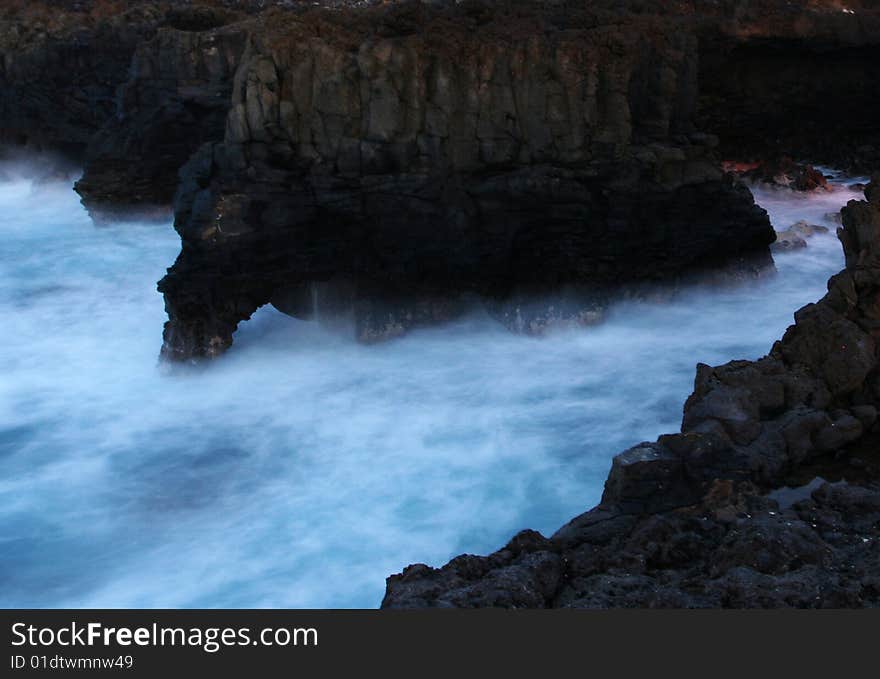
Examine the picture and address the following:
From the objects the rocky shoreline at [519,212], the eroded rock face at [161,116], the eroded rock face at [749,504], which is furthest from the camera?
the eroded rock face at [161,116]

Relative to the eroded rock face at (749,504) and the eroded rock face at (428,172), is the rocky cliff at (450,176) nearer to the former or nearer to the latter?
the eroded rock face at (428,172)

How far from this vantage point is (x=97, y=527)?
40.8ft

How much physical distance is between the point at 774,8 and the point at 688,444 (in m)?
18.2

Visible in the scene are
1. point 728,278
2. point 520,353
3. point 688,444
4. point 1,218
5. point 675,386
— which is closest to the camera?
point 688,444

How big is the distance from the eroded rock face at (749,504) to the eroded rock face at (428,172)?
4807 millimetres

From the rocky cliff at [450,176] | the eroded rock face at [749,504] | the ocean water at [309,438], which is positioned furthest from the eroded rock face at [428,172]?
the eroded rock face at [749,504]

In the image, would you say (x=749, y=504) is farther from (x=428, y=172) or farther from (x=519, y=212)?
(x=428, y=172)

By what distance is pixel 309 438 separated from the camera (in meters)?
14.1

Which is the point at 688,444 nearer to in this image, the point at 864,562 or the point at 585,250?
the point at 864,562

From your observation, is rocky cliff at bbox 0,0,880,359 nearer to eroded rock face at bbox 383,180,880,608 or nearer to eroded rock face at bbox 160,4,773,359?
eroded rock face at bbox 160,4,773,359

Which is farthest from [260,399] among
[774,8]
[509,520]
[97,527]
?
[774,8]

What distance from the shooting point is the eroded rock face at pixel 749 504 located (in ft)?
25.5

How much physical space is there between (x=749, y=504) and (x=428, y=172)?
8.31 m

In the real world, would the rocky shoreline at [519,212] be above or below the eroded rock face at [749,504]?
above
